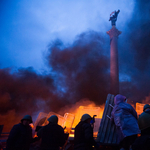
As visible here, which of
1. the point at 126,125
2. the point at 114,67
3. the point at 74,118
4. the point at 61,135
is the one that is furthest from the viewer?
the point at 114,67

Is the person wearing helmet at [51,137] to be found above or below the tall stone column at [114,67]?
below

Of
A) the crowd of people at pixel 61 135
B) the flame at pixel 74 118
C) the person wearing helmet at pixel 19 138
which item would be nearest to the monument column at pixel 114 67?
the flame at pixel 74 118

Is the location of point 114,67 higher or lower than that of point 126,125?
higher

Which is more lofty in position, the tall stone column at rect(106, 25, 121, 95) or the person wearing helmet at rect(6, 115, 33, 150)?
the tall stone column at rect(106, 25, 121, 95)

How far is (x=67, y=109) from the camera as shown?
12.9 meters

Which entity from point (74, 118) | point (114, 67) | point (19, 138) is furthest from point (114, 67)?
point (19, 138)

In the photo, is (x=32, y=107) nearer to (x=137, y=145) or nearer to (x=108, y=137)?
(x=108, y=137)

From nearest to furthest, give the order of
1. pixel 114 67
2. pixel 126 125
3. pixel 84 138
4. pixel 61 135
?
pixel 84 138 → pixel 61 135 → pixel 126 125 → pixel 114 67

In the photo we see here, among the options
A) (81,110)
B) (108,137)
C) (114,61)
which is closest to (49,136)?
(108,137)

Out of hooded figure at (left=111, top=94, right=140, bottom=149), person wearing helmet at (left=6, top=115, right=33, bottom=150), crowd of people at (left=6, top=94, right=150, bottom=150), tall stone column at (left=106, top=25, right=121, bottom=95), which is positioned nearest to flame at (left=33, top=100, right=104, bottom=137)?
hooded figure at (left=111, top=94, right=140, bottom=149)

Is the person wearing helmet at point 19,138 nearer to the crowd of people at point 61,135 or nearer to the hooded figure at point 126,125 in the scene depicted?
the crowd of people at point 61,135

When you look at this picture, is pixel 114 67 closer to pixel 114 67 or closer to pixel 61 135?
pixel 114 67

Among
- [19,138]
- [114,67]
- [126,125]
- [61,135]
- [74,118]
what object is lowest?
[19,138]

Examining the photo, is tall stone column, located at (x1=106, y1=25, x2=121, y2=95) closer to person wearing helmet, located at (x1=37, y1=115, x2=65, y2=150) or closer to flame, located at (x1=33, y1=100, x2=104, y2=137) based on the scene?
flame, located at (x1=33, y1=100, x2=104, y2=137)
